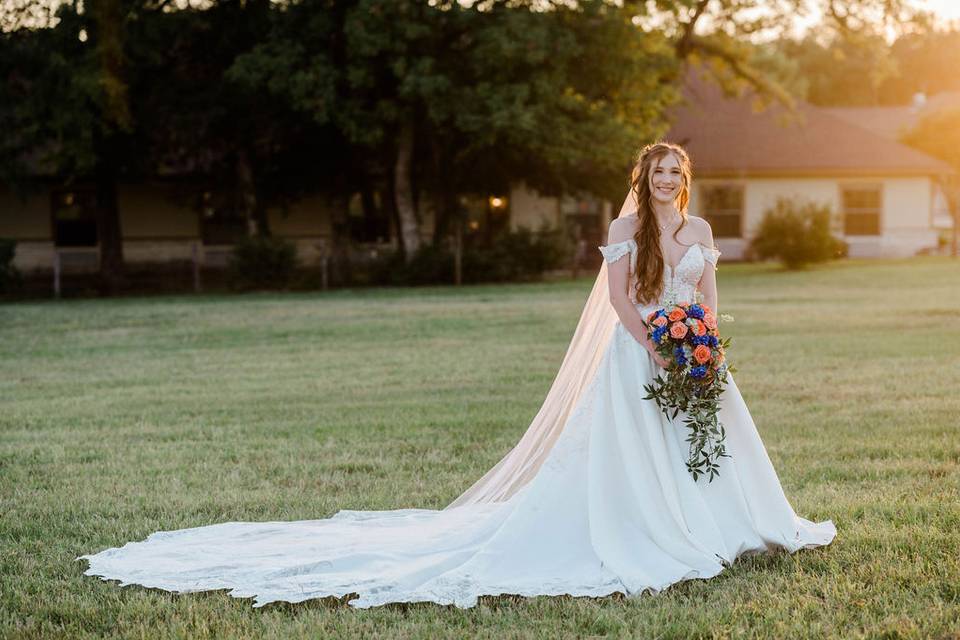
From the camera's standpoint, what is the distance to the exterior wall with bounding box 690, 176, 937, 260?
3731 centimetres

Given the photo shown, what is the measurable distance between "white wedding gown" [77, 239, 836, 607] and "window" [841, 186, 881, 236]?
113 ft

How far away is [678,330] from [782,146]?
34.9 m

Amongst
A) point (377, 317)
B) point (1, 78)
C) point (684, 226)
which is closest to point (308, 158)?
point (1, 78)

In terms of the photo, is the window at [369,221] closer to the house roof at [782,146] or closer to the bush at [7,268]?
the house roof at [782,146]

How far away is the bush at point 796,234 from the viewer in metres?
31.0

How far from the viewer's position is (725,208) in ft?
123

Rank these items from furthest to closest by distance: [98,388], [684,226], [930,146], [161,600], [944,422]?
[930,146]
[98,388]
[944,422]
[684,226]
[161,600]

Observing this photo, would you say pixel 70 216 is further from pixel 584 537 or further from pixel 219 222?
pixel 584 537

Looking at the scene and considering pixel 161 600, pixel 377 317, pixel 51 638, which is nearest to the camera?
pixel 51 638

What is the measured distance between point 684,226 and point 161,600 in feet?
9.93

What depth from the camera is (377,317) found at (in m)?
19.2

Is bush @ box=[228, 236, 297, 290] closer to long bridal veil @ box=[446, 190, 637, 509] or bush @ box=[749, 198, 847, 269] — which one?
bush @ box=[749, 198, 847, 269]

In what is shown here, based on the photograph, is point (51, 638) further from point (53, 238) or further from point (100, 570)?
point (53, 238)

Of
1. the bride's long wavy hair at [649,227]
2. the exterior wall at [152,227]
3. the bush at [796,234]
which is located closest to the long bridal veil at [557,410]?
the bride's long wavy hair at [649,227]
